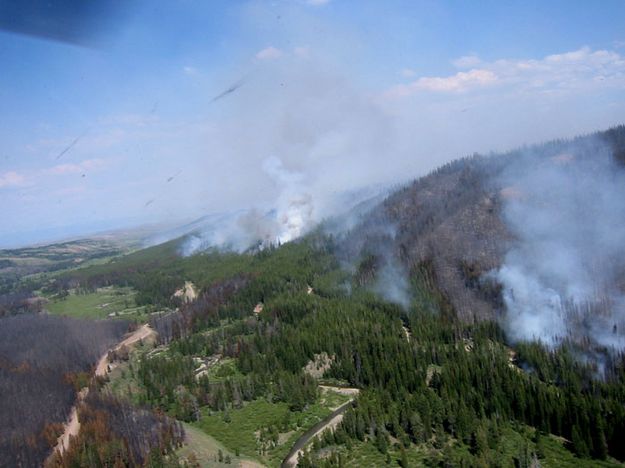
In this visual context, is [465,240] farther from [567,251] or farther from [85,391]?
[85,391]

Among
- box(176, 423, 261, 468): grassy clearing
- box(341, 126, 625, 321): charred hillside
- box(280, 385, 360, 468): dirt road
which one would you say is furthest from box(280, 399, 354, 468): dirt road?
box(341, 126, 625, 321): charred hillside

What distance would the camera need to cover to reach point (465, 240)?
154 m

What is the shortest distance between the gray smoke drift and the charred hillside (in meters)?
2.20

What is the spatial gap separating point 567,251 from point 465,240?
3043 cm

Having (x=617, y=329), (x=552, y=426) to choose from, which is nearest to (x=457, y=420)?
(x=552, y=426)

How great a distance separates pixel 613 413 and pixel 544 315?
4716 cm

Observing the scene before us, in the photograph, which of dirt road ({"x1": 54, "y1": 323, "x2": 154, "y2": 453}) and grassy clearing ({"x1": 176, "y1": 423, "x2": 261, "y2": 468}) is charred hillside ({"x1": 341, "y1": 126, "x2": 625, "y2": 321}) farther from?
dirt road ({"x1": 54, "y1": 323, "x2": 154, "y2": 453})

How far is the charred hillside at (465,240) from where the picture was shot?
13162 centimetres

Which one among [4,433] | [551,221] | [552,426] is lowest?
[552,426]

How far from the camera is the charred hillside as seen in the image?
432ft

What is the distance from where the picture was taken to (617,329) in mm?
99938

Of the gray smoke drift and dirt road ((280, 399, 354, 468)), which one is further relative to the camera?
the gray smoke drift

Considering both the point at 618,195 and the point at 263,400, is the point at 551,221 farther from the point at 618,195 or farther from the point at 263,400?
the point at 263,400

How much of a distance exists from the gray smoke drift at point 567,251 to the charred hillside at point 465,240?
220 centimetres
